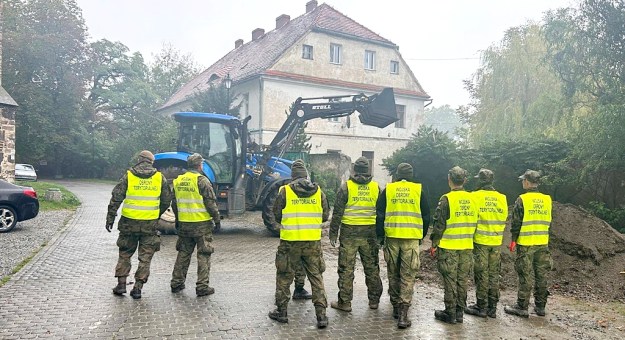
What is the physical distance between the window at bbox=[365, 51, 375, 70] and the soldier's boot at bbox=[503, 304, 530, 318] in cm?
2334

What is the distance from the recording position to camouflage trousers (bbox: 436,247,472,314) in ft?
18.8

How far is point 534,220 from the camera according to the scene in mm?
6125

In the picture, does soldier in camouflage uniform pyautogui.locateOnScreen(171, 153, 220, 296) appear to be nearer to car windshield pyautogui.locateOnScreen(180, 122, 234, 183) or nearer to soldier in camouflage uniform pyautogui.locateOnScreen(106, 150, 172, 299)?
soldier in camouflage uniform pyautogui.locateOnScreen(106, 150, 172, 299)

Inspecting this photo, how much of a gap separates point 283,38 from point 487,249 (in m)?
24.1

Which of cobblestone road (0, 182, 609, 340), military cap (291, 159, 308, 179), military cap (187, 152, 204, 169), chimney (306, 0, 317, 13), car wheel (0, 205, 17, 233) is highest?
chimney (306, 0, 317, 13)

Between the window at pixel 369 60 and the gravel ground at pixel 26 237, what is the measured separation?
18.8 meters

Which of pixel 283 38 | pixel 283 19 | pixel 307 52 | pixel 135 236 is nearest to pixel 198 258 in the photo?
pixel 135 236

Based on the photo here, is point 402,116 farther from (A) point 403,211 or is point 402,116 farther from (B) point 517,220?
(A) point 403,211

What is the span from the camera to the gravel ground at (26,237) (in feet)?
27.4

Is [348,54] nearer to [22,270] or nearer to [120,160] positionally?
[120,160]

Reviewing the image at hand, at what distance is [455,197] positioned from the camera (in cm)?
584

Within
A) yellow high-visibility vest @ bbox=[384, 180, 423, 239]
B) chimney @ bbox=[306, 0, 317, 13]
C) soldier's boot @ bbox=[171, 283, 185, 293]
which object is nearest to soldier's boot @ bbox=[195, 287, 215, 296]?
soldier's boot @ bbox=[171, 283, 185, 293]

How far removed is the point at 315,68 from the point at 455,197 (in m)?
21.4

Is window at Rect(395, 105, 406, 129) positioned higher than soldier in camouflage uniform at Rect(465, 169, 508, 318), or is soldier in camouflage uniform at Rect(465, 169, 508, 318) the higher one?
window at Rect(395, 105, 406, 129)
